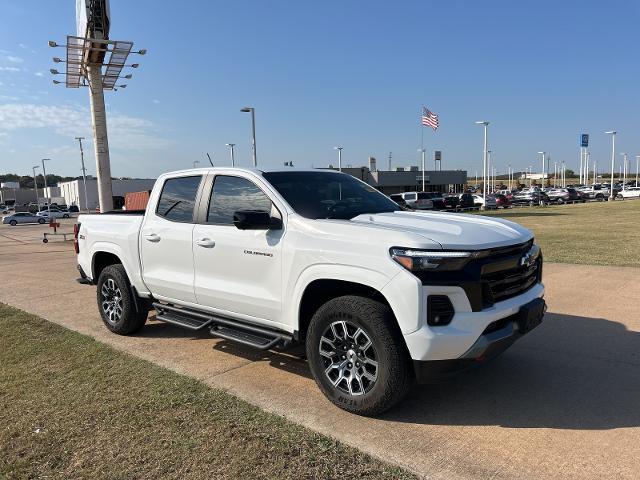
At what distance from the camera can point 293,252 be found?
13.3 ft

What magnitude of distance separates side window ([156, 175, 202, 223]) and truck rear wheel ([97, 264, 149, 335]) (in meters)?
1.07

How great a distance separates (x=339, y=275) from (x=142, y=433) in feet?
5.75

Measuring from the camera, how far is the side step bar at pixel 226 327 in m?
4.32

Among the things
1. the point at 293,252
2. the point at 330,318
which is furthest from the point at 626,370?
the point at 293,252

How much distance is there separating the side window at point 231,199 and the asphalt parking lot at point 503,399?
4.74ft

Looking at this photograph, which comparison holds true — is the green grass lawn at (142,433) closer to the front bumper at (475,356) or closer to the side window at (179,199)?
the front bumper at (475,356)

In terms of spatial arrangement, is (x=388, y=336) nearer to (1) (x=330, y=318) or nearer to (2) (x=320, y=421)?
(1) (x=330, y=318)

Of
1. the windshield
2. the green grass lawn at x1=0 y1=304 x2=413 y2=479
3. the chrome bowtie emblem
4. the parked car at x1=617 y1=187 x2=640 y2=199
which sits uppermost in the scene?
the windshield

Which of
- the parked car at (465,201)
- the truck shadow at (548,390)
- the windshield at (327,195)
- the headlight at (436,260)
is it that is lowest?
the parked car at (465,201)

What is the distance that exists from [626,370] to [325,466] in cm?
301

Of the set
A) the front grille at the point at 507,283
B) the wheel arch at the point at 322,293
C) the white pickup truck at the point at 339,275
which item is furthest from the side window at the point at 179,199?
the front grille at the point at 507,283

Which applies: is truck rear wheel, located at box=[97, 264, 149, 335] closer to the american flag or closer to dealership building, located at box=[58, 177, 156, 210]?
the american flag

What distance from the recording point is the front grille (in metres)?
3.54

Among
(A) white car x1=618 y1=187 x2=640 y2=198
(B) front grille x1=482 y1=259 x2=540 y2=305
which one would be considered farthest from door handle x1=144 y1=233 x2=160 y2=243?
(A) white car x1=618 y1=187 x2=640 y2=198
